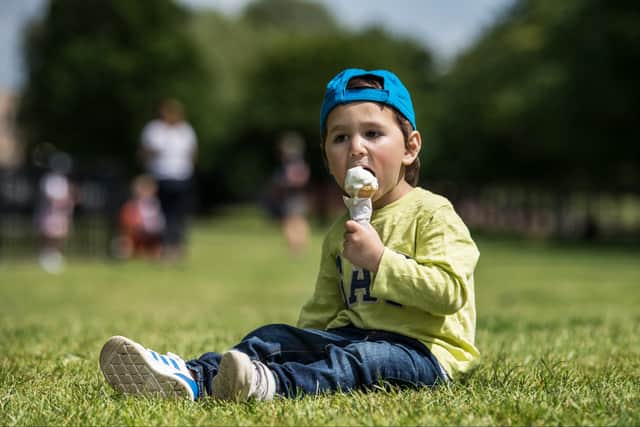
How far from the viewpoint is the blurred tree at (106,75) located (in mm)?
38750

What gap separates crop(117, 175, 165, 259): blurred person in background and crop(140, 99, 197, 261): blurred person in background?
202cm

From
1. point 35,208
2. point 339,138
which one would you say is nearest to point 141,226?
point 35,208

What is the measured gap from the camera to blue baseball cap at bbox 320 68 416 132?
9.83 ft

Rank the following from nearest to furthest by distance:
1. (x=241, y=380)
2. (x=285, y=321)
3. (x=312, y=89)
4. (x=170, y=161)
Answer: (x=241, y=380) < (x=285, y=321) < (x=170, y=161) < (x=312, y=89)

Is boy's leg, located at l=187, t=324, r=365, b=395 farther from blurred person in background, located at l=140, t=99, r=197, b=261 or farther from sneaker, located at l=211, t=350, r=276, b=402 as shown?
blurred person in background, located at l=140, t=99, r=197, b=261

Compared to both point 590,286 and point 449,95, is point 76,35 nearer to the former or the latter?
point 449,95

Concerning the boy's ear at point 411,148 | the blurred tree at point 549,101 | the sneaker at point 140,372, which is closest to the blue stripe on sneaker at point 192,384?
the sneaker at point 140,372

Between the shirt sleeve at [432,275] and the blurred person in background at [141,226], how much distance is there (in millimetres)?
11849

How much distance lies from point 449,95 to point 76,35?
2214cm

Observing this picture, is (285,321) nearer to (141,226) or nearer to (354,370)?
(354,370)

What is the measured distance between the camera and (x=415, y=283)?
2.74m

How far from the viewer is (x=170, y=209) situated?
40.1 ft

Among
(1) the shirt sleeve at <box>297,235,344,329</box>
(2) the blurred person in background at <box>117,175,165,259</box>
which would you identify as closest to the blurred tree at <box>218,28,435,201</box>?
(2) the blurred person in background at <box>117,175,165,259</box>

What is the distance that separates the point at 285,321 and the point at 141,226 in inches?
359
